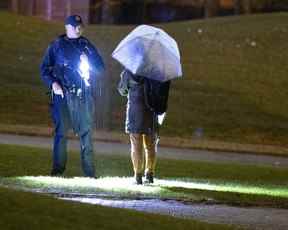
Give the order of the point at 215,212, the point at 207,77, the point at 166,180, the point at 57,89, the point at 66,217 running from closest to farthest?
the point at 66,217 < the point at 215,212 < the point at 57,89 < the point at 166,180 < the point at 207,77

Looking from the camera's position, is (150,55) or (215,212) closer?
(215,212)

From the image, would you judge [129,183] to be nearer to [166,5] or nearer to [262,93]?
[262,93]

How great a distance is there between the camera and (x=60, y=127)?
12.3 meters

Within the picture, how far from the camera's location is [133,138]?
12117 mm

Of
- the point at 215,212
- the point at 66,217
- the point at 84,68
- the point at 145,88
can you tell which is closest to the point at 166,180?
the point at 145,88

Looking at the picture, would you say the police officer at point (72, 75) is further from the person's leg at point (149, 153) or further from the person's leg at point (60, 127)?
the person's leg at point (149, 153)

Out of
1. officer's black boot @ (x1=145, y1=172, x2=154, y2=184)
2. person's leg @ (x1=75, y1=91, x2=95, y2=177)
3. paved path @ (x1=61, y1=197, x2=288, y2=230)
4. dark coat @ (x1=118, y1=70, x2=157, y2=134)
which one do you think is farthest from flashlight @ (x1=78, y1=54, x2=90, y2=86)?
paved path @ (x1=61, y1=197, x2=288, y2=230)

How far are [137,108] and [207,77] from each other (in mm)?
15522

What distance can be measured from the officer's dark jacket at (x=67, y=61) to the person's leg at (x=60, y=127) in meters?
0.24

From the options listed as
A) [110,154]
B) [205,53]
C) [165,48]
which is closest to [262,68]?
[205,53]

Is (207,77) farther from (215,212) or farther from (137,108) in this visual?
(215,212)

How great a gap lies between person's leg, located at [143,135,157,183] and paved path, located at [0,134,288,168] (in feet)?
15.5

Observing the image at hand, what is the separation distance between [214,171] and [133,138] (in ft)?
11.5

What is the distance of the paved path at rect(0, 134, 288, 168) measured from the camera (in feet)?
58.8
